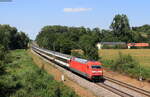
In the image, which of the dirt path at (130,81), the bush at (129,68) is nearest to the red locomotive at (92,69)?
the dirt path at (130,81)

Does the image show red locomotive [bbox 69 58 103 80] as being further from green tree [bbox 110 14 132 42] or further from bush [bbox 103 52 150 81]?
green tree [bbox 110 14 132 42]

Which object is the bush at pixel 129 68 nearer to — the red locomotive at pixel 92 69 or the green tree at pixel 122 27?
the red locomotive at pixel 92 69

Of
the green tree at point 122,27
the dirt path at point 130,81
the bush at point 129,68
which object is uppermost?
the green tree at point 122,27

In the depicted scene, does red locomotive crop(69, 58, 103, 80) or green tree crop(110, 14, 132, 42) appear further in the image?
green tree crop(110, 14, 132, 42)

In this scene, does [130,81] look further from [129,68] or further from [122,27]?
[122,27]

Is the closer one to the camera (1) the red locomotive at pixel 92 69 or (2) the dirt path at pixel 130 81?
(2) the dirt path at pixel 130 81

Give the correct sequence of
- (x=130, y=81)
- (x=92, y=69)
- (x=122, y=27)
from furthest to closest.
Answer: (x=122, y=27)
(x=130, y=81)
(x=92, y=69)

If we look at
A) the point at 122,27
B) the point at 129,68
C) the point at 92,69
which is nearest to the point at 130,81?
the point at 129,68

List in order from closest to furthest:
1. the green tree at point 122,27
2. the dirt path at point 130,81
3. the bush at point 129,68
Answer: the dirt path at point 130,81, the bush at point 129,68, the green tree at point 122,27


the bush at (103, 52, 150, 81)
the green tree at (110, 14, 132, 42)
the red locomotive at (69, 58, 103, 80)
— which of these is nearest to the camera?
the red locomotive at (69, 58, 103, 80)

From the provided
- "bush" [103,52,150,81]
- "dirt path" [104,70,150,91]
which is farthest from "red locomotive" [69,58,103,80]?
"bush" [103,52,150,81]

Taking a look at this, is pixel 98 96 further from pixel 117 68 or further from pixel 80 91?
pixel 117 68

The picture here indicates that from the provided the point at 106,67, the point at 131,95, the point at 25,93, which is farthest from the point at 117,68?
the point at 25,93

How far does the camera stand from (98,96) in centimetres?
2678
